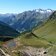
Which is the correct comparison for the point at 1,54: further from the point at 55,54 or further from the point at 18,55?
A: the point at 55,54

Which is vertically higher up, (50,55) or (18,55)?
(18,55)

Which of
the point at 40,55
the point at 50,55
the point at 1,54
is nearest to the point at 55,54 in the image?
the point at 50,55

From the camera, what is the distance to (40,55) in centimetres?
11644

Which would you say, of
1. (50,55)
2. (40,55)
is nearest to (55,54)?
(50,55)

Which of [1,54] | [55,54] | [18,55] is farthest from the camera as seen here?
[55,54]

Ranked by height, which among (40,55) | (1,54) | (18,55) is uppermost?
(1,54)

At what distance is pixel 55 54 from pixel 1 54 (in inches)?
1637

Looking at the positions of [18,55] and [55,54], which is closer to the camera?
[18,55]

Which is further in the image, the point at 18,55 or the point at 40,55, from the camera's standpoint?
the point at 40,55

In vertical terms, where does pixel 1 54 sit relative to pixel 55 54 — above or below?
above

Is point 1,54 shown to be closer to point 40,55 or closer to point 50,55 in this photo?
point 50,55

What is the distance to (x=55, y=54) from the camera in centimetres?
9788

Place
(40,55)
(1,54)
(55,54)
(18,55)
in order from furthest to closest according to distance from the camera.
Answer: (40,55) → (55,54) → (18,55) → (1,54)

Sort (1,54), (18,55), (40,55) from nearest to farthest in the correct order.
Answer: (1,54) → (18,55) → (40,55)
